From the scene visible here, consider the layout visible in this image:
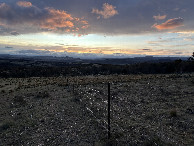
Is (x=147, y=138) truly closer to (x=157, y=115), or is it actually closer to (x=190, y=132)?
(x=190, y=132)

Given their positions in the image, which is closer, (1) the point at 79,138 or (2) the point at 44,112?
(1) the point at 79,138

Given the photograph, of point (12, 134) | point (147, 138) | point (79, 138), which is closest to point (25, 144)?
point (12, 134)

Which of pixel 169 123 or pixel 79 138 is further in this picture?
pixel 169 123

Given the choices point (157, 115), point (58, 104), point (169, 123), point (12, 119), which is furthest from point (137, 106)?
point (12, 119)

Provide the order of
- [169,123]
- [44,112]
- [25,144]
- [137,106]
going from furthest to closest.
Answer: [137,106], [44,112], [169,123], [25,144]

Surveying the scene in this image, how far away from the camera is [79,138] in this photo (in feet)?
25.2

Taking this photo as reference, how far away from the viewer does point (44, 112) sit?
1152 centimetres

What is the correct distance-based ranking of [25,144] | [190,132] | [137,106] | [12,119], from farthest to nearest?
[137,106] → [12,119] → [190,132] → [25,144]

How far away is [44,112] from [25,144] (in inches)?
172

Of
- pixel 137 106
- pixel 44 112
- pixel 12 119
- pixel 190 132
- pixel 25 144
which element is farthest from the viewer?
pixel 137 106

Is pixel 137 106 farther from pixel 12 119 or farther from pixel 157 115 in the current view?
pixel 12 119

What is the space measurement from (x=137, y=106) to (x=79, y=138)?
273 inches

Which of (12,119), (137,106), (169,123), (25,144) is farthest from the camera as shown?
(137,106)

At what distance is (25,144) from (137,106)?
30.4 feet
